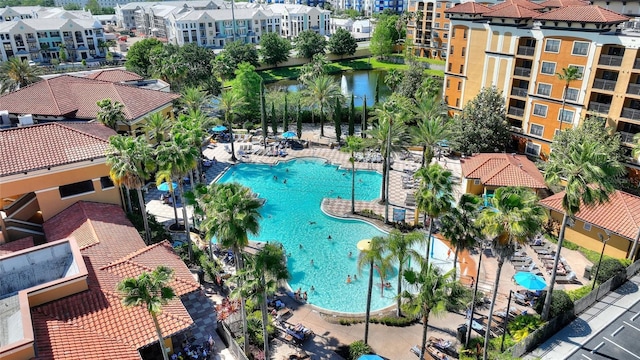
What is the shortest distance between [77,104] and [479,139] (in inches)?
1827

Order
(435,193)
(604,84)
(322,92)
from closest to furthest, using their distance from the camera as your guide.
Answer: (435,193) < (604,84) < (322,92)

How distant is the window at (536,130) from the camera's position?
50.9 metres

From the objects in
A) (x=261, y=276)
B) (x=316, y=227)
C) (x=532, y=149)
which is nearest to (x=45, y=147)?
(x=261, y=276)

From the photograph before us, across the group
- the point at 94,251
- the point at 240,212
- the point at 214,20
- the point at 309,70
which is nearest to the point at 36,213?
the point at 94,251

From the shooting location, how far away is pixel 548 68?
49.3 meters

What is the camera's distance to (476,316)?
30.0 metres

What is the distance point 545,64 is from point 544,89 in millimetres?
2859

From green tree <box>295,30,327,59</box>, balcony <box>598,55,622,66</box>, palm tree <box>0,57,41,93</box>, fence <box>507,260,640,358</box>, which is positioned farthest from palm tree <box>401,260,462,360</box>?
green tree <box>295,30,327,59</box>

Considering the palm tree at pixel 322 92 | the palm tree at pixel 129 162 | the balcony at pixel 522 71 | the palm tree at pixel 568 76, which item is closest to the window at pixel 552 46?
the palm tree at pixel 568 76

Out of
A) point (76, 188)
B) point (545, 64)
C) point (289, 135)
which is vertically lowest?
point (289, 135)

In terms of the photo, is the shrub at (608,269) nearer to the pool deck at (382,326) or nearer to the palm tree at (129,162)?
the pool deck at (382,326)

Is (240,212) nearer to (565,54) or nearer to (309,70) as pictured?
(565,54)

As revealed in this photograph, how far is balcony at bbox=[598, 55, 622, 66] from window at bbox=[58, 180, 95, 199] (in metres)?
51.2

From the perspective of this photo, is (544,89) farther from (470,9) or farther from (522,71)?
(470,9)
